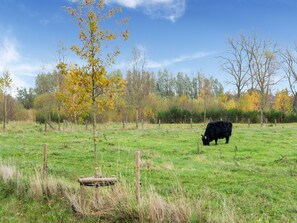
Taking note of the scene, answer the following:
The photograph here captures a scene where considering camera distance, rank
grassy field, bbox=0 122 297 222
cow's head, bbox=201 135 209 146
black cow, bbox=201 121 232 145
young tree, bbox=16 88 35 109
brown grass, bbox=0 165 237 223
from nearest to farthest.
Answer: brown grass, bbox=0 165 237 223 → grassy field, bbox=0 122 297 222 → cow's head, bbox=201 135 209 146 → black cow, bbox=201 121 232 145 → young tree, bbox=16 88 35 109

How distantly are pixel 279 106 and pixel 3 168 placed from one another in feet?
223

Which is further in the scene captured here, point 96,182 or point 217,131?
point 217,131

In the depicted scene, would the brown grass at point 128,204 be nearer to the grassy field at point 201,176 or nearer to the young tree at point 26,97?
the grassy field at point 201,176

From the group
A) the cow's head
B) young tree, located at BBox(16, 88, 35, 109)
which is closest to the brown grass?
the cow's head

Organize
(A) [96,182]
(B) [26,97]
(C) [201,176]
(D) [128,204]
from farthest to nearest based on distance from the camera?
(B) [26,97] → (C) [201,176] → (A) [96,182] → (D) [128,204]

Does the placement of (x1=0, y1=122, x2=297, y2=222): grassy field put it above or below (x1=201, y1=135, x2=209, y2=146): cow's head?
below

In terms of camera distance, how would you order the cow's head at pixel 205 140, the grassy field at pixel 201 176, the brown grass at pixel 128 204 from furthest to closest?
the cow's head at pixel 205 140, the grassy field at pixel 201 176, the brown grass at pixel 128 204

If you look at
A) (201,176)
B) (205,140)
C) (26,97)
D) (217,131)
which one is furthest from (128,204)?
(26,97)

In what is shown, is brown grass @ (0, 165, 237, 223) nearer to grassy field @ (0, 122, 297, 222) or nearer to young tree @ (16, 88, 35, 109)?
grassy field @ (0, 122, 297, 222)

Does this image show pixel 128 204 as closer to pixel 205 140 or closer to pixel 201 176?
pixel 201 176

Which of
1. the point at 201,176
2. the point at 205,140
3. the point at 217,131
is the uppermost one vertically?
the point at 217,131

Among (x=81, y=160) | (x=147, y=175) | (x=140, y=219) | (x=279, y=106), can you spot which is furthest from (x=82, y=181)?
(x=279, y=106)

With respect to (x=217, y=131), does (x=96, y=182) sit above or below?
below

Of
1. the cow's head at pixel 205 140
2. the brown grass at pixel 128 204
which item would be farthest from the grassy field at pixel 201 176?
the cow's head at pixel 205 140
